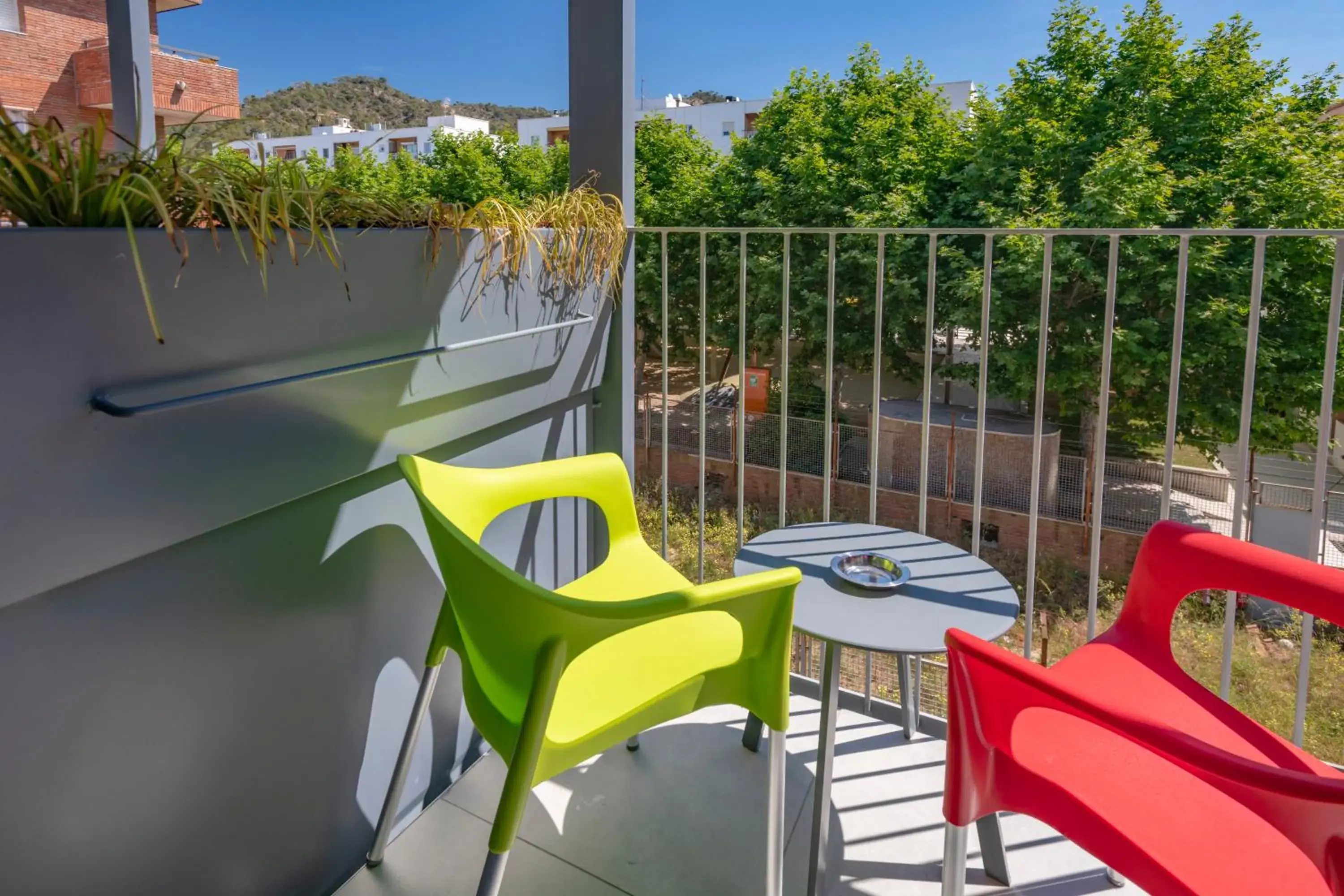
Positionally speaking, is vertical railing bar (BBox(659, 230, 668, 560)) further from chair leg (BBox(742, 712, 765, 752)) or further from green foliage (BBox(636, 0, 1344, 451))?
green foliage (BBox(636, 0, 1344, 451))

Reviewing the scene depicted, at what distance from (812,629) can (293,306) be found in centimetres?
109

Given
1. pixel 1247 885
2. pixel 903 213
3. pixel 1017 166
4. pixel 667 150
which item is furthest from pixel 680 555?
pixel 1247 885

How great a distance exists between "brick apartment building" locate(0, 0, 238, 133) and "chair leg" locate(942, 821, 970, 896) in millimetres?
12909

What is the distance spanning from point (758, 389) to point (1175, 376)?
14755mm

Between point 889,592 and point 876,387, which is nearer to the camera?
point 889,592

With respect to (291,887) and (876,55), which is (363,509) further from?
(876,55)

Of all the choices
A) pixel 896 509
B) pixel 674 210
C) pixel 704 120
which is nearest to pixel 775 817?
pixel 896 509

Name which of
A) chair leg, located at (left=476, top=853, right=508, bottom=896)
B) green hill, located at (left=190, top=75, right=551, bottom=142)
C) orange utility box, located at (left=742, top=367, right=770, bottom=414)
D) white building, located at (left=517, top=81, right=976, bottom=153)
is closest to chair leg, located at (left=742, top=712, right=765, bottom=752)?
chair leg, located at (left=476, top=853, right=508, bottom=896)

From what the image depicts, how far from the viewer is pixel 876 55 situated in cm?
1627

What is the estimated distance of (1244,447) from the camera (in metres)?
1.95

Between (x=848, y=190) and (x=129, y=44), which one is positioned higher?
(x=848, y=190)

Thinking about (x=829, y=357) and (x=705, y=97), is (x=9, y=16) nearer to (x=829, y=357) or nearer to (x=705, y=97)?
(x=829, y=357)

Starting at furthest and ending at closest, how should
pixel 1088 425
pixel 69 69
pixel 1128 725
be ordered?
1. pixel 1088 425
2. pixel 69 69
3. pixel 1128 725

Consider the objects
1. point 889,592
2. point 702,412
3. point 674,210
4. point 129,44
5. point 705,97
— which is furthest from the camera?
point 705,97
